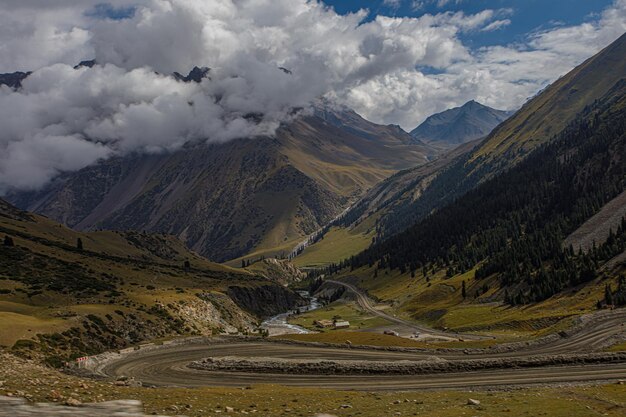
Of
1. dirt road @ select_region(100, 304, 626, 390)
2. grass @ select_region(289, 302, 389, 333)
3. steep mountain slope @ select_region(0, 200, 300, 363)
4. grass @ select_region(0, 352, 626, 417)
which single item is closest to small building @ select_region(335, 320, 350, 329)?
grass @ select_region(289, 302, 389, 333)

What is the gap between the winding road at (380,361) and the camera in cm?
4694

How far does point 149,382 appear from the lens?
4934 cm

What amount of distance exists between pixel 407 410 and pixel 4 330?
2081 inches

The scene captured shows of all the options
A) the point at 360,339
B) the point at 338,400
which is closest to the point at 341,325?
the point at 360,339

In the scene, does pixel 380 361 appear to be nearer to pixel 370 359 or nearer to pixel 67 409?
pixel 370 359

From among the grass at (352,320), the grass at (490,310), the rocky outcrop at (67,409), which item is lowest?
the grass at (352,320)

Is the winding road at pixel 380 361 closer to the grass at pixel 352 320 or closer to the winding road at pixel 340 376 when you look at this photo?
the winding road at pixel 340 376

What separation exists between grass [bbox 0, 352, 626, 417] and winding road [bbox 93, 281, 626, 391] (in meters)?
5.75

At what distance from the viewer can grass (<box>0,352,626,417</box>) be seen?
99.7ft

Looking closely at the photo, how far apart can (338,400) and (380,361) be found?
64.6ft

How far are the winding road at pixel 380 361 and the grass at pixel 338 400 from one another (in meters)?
5.75

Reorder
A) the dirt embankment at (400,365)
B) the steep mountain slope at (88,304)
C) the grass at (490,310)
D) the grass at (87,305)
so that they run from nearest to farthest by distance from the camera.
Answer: the dirt embankment at (400,365) → the steep mountain slope at (88,304) → the grass at (87,305) → the grass at (490,310)

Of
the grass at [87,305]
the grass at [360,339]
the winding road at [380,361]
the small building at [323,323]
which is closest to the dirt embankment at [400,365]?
the winding road at [380,361]

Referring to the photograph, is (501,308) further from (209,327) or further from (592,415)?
(592,415)
